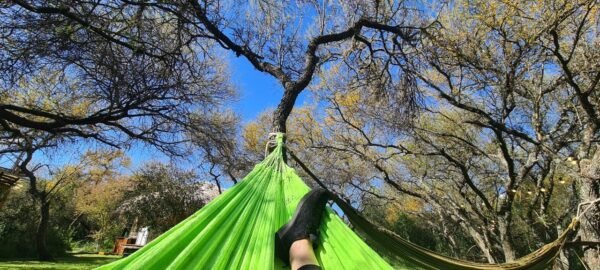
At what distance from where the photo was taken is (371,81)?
3844mm

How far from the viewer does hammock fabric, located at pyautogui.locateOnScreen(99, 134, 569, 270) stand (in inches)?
48.8

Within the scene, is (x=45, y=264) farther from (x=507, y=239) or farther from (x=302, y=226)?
(x=302, y=226)

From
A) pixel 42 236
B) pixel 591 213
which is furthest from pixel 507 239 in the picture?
pixel 42 236

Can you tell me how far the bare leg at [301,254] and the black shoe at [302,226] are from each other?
0.02m

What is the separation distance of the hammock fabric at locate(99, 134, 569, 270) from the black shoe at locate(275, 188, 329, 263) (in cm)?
2

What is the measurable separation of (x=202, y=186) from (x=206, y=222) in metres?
12.8

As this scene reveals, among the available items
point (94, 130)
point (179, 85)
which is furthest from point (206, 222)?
point (94, 130)

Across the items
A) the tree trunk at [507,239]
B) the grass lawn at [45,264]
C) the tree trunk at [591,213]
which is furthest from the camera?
the grass lawn at [45,264]

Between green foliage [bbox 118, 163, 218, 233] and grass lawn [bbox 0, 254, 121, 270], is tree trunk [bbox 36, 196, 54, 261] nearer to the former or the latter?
grass lawn [bbox 0, 254, 121, 270]

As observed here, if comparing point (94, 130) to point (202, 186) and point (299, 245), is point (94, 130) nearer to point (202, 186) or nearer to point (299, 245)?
point (299, 245)

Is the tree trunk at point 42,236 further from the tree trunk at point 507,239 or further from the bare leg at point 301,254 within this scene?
the bare leg at point 301,254

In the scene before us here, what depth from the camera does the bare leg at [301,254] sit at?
118 cm

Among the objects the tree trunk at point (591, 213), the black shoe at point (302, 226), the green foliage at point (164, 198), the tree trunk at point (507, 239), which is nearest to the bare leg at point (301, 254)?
the black shoe at point (302, 226)

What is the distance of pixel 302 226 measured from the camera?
130cm
